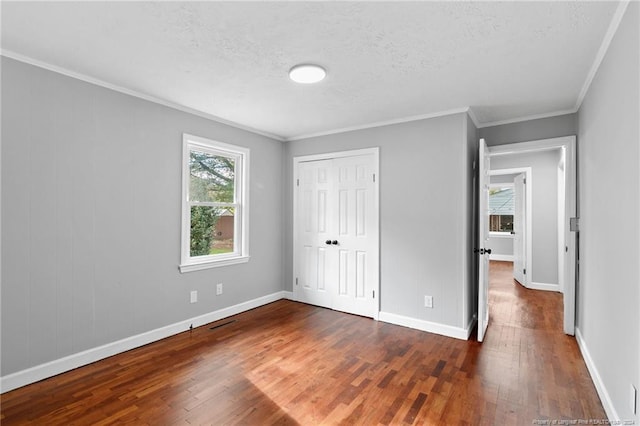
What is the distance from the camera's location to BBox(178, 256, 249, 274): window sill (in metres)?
3.47

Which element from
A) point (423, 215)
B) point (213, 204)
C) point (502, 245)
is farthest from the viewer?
point (502, 245)

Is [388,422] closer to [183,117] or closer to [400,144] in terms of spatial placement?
[400,144]

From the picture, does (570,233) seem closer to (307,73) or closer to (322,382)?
(322,382)

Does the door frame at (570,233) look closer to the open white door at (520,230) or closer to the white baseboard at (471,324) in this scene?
the white baseboard at (471,324)

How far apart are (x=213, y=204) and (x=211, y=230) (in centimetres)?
32

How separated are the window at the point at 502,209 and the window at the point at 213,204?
790cm

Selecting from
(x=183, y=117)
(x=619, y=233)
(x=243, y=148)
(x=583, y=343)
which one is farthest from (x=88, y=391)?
(x=583, y=343)

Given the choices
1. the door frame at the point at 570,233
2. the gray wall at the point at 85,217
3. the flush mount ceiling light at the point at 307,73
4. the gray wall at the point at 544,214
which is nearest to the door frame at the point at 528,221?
the gray wall at the point at 544,214

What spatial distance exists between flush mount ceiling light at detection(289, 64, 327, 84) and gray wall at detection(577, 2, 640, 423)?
1824 millimetres

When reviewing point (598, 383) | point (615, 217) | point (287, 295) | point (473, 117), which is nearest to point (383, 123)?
point (473, 117)

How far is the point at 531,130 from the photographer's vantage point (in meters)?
3.67

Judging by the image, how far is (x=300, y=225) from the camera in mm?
4691

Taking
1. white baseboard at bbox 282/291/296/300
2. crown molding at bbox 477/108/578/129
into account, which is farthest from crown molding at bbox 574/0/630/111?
white baseboard at bbox 282/291/296/300

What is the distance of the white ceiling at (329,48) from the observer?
179 cm
